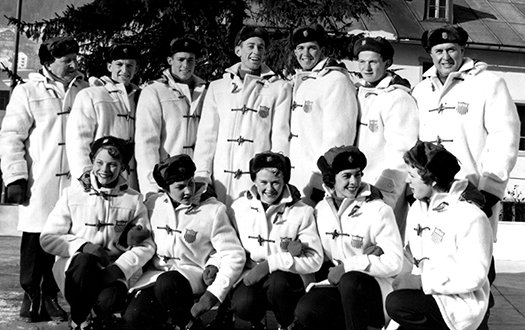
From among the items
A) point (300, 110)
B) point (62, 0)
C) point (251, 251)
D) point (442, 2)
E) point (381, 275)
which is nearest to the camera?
point (381, 275)

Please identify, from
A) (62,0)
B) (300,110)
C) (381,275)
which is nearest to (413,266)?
(381,275)

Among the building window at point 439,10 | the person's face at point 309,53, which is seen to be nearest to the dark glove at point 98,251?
the person's face at point 309,53

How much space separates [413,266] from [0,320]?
2.89 m

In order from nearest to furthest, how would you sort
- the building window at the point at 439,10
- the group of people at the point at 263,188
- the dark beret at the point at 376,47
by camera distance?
1. the group of people at the point at 263,188
2. the dark beret at the point at 376,47
3. the building window at the point at 439,10

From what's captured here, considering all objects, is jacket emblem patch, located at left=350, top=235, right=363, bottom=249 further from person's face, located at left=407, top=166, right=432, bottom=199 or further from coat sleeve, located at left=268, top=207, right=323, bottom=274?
person's face, located at left=407, top=166, right=432, bottom=199

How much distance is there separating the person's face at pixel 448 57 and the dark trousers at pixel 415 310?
1504 mm

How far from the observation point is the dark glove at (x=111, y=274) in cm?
459

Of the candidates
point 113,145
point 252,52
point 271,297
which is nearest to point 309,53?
point 252,52

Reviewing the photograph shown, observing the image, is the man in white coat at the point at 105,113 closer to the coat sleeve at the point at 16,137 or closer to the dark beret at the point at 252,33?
the coat sleeve at the point at 16,137

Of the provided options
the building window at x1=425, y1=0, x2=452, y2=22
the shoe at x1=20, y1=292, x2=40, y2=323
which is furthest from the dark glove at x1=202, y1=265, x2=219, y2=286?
the building window at x1=425, y1=0, x2=452, y2=22

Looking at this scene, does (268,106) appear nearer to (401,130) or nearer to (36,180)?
(401,130)

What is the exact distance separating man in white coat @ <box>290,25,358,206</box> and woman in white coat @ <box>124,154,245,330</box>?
63 centimetres

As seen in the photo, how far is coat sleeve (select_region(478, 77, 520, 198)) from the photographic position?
4.52 meters

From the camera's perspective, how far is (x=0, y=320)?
5.34 m
